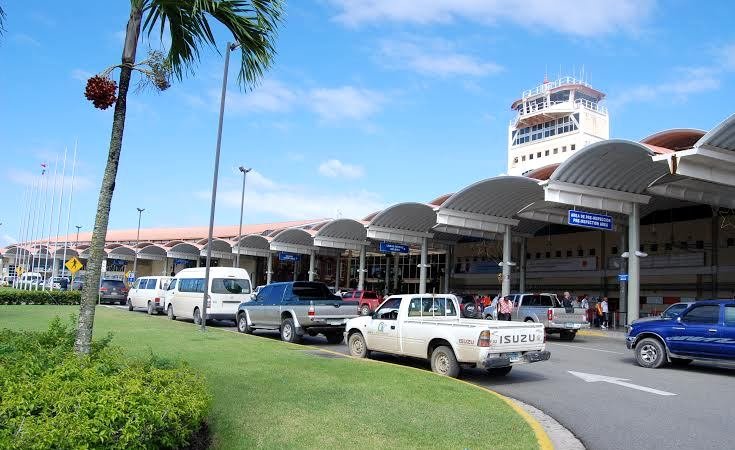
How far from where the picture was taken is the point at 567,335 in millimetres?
24734

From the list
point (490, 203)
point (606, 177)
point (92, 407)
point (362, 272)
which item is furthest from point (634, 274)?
point (92, 407)

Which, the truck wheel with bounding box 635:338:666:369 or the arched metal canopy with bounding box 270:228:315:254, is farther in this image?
the arched metal canopy with bounding box 270:228:315:254

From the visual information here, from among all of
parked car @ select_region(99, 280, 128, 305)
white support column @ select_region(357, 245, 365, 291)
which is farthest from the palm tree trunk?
white support column @ select_region(357, 245, 365, 291)

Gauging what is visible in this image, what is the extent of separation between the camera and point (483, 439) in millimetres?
6668

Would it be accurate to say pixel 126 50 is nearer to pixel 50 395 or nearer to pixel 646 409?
pixel 50 395

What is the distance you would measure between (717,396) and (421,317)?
5.70 m

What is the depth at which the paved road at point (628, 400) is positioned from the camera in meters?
7.78

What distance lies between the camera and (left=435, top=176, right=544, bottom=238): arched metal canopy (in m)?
31.3

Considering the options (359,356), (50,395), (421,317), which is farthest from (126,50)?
(359,356)

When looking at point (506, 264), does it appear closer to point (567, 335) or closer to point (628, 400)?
point (567, 335)

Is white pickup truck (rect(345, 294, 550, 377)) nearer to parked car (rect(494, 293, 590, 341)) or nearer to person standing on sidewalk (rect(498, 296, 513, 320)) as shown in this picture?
parked car (rect(494, 293, 590, 341))

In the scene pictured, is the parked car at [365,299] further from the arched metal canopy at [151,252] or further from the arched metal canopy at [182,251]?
the arched metal canopy at [151,252]

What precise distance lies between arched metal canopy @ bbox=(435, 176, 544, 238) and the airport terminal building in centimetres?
7

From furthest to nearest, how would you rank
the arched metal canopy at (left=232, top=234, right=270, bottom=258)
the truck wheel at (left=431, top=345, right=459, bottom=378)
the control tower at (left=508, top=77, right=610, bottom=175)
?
the control tower at (left=508, top=77, right=610, bottom=175), the arched metal canopy at (left=232, top=234, right=270, bottom=258), the truck wheel at (left=431, top=345, right=459, bottom=378)
